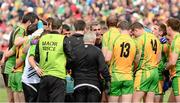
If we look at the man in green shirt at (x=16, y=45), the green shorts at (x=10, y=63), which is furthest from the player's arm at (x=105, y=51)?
the green shorts at (x=10, y=63)

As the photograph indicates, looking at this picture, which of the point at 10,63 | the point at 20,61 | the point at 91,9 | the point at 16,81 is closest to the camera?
the point at 20,61

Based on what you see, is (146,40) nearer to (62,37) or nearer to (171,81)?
(171,81)

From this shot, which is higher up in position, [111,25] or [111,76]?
[111,25]

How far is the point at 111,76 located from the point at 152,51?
102 cm

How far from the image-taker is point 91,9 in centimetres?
3278

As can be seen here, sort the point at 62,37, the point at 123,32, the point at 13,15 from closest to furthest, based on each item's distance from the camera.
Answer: the point at 62,37, the point at 123,32, the point at 13,15

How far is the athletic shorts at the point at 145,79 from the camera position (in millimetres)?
16266

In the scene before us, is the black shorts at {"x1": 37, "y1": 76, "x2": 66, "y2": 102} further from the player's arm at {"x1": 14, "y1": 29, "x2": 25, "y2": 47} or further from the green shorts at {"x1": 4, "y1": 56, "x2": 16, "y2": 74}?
the green shorts at {"x1": 4, "y1": 56, "x2": 16, "y2": 74}

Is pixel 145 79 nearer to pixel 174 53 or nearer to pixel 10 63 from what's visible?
pixel 174 53

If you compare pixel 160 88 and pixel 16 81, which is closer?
pixel 16 81

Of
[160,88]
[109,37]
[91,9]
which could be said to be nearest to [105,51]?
[109,37]

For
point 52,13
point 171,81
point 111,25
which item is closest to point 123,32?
point 111,25

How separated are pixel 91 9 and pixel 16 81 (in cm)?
1667

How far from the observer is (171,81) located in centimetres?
1645
